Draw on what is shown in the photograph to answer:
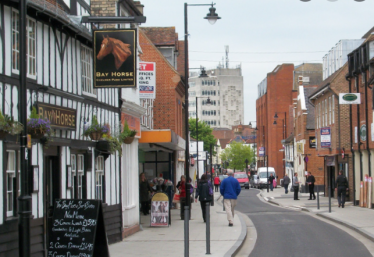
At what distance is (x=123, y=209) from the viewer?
16656 mm

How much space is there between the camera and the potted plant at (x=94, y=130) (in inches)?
504

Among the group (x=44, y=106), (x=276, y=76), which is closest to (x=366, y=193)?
(x=44, y=106)

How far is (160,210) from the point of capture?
1902 centimetres

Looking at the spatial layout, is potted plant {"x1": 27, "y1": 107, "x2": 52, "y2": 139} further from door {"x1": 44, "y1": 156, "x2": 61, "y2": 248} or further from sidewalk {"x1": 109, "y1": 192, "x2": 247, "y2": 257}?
sidewalk {"x1": 109, "y1": 192, "x2": 247, "y2": 257}

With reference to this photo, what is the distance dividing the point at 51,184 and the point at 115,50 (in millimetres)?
3170

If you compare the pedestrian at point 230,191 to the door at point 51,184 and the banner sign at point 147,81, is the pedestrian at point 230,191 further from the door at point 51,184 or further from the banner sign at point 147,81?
the door at point 51,184

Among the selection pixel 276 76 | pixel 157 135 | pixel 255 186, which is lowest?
pixel 255 186

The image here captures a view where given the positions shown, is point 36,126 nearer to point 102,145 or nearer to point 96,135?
point 96,135

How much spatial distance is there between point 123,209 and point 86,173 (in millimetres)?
3650

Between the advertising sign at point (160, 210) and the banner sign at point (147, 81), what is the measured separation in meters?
4.16

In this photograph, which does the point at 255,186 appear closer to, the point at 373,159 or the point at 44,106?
the point at 373,159

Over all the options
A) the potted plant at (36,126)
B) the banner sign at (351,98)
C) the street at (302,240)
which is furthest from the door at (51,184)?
the banner sign at (351,98)

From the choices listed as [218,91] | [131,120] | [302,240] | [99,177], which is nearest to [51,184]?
[99,177]

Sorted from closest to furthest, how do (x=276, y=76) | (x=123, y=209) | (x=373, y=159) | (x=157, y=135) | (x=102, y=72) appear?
(x=102, y=72) < (x=123, y=209) < (x=157, y=135) < (x=373, y=159) < (x=276, y=76)
